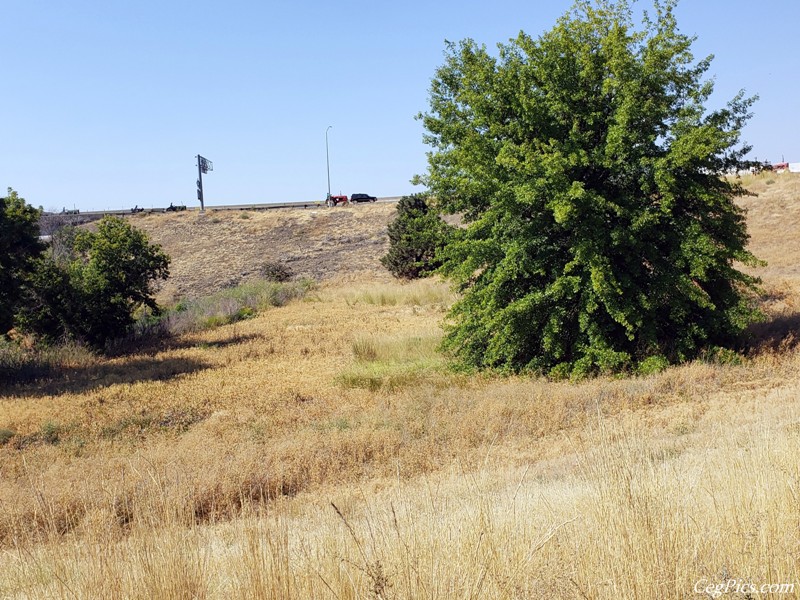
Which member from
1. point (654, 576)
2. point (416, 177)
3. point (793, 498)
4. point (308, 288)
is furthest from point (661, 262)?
point (308, 288)

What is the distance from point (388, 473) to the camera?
9.95 m

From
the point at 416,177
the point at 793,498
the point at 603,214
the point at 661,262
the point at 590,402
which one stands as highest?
the point at 416,177

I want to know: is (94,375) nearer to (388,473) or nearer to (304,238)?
(388,473)

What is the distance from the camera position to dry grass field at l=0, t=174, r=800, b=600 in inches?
157

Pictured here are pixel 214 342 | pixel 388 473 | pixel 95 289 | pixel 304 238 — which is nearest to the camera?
pixel 388 473

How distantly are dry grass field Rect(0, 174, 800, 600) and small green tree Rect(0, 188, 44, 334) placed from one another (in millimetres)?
2790

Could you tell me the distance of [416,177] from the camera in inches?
745

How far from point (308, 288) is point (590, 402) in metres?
29.7

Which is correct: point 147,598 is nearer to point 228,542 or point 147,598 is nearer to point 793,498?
point 228,542

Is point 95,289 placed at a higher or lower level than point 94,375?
higher

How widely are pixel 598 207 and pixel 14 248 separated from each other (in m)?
18.0

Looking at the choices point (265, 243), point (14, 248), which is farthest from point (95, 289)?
point (265, 243)

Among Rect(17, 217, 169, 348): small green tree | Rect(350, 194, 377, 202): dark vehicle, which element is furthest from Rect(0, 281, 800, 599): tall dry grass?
Rect(350, 194, 377, 202): dark vehicle

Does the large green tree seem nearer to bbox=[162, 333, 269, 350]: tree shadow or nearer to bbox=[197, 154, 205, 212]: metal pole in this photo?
bbox=[162, 333, 269, 350]: tree shadow
